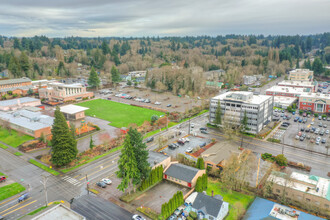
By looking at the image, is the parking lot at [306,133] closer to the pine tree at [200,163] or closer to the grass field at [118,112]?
the pine tree at [200,163]

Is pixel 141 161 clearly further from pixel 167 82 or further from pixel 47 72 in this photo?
pixel 47 72

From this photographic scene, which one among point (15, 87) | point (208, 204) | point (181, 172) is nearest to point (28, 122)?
point (181, 172)

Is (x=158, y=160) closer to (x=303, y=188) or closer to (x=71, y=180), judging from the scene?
(x=71, y=180)

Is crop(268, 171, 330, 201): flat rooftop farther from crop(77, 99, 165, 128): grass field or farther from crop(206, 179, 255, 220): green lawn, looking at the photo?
crop(77, 99, 165, 128): grass field

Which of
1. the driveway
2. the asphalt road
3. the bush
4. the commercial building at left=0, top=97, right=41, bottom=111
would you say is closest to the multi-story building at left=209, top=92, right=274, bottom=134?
the bush

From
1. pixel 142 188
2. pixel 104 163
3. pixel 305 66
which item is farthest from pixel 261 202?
pixel 305 66

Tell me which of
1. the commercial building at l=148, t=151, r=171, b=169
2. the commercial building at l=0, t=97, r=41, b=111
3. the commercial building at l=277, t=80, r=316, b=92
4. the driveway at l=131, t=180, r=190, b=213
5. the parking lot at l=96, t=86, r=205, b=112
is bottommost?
the driveway at l=131, t=180, r=190, b=213
